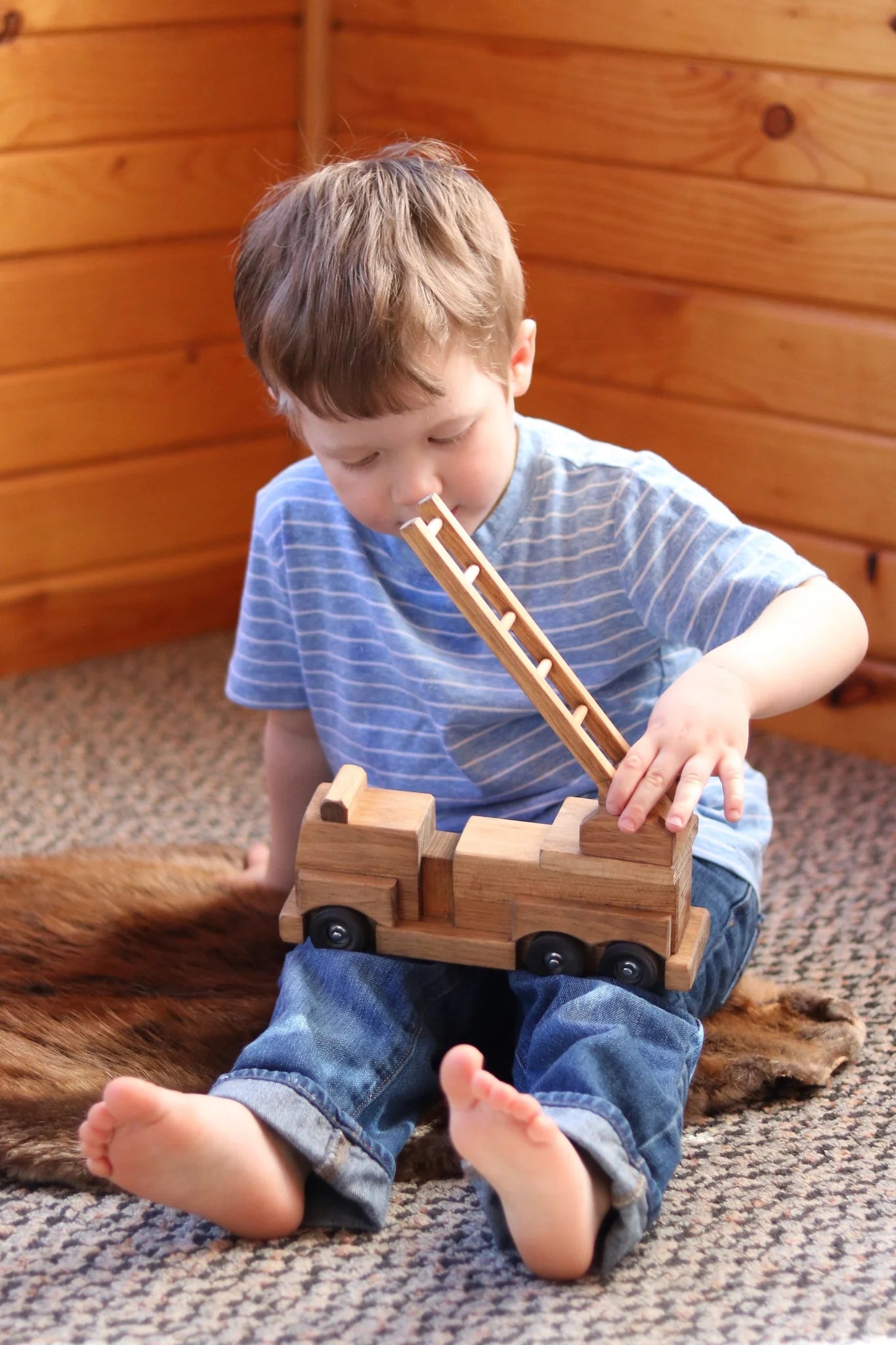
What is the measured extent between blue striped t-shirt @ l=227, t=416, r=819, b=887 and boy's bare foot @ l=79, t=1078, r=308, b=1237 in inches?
11.3

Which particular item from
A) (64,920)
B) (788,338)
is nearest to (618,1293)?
(64,920)

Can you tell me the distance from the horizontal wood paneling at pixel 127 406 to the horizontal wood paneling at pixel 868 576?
0.61 meters

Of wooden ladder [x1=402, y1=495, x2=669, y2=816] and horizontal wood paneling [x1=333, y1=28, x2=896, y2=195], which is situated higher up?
horizontal wood paneling [x1=333, y1=28, x2=896, y2=195]

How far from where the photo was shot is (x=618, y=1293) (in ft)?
2.40

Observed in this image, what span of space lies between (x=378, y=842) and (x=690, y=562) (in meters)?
0.26

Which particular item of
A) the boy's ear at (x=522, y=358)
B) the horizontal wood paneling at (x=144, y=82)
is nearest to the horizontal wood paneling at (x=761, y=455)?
the horizontal wood paneling at (x=144, y=82)

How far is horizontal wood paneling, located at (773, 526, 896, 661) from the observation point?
142cm

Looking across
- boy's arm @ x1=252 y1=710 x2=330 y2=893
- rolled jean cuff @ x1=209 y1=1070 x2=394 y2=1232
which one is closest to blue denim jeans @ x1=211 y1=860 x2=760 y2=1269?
rolled jean cuff @ x1=209 y1=1070 x2=394 y2=1232

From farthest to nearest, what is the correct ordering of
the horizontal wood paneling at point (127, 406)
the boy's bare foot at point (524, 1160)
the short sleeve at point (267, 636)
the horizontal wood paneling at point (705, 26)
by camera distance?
the horizontal wood paneling at point (127, 406), the horizontal wood paneling at point (705, 26), the short sleeve at point (267, 636), the boy's bare foot at point (524, 1160)

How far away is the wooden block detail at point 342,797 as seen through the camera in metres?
0.84

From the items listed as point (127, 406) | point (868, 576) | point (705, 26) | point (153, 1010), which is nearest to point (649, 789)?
point (153, 1010)

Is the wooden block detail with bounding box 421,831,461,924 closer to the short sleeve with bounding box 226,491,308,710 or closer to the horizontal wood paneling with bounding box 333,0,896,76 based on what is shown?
the short sleeve with bounding box 226,491,308,710

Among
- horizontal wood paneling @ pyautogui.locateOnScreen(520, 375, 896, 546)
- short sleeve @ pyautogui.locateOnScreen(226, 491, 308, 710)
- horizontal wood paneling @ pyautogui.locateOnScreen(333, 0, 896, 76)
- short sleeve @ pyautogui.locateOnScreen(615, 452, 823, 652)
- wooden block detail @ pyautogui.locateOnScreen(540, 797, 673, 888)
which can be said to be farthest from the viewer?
horizontal wood paneling @ pyautogui.locateOnScreen(520, 375, 896, 546)

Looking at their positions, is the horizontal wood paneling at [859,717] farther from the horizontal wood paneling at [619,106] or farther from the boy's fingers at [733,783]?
the boy's fingers at [733,783]
